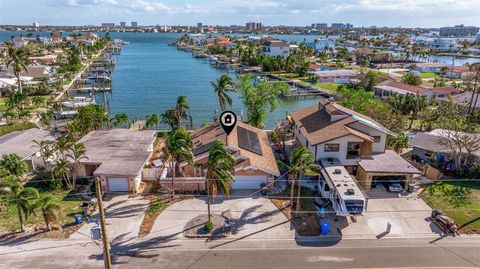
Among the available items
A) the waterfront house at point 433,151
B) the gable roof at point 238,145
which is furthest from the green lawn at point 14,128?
the waterfront house at point 433,151

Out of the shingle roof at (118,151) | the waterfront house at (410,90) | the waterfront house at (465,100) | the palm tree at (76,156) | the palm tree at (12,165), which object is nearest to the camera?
the palm tree at (12,165)

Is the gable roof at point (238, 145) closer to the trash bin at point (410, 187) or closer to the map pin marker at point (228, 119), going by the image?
the map pin marker at point (228, 119)

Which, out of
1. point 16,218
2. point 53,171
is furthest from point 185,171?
point 16,218

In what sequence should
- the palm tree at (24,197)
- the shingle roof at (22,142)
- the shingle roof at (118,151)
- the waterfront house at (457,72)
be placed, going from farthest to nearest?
the waterfront house at (457,72)
the shingle roof at (22,142)
the shingle roof at (118,151)
the palm tree at (24,197)

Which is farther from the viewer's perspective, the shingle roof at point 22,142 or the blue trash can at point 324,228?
the shingle roof at point 22,142

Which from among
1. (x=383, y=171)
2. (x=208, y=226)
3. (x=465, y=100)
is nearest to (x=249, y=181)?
(x=208, y=226)

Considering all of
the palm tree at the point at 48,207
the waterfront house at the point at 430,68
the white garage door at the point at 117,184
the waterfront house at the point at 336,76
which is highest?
the waterfront house at the point at 430,68

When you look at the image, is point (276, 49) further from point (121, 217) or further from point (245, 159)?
point (121, 217)
